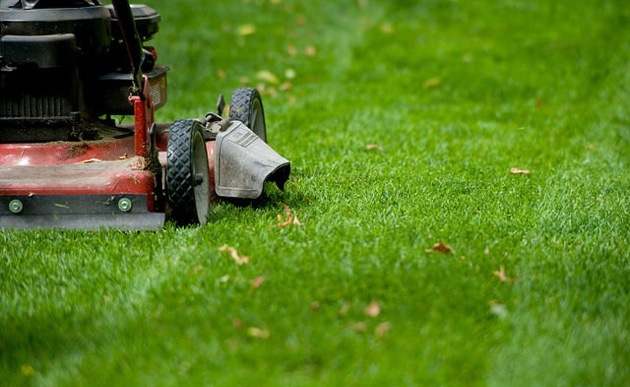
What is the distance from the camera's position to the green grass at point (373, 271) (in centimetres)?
321

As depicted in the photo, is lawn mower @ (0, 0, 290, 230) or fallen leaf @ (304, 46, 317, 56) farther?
fallen leaf @ (304, 46, 317, 56)

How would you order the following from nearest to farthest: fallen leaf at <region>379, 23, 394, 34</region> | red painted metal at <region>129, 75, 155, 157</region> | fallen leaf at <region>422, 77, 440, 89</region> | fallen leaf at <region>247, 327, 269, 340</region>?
1. fallen leaf at <region>247, 327, 269, 340</region>
2. red painted metal at <region>129, 75, 155, 157</region>
3. fallen leaf at <region>422, 77, 440, 89</region>
4. fallen leaf at <region>379, 23, 394, 34</region>

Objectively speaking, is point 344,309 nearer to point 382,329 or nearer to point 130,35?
point 382,329

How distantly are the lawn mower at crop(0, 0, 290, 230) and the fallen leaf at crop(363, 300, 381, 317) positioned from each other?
4.19 ft

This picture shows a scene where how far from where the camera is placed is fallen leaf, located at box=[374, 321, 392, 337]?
3.36 metres

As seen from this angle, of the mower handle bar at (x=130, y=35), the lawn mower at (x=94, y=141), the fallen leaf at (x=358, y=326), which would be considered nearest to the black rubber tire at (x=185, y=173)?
the lawn mower at (x=94, y=141)

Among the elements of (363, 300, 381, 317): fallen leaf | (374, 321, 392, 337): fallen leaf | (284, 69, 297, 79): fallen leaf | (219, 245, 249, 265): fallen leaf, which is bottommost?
(284, 69, 297, 79): fallen leaf

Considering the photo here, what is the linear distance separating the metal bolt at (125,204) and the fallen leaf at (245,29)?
7185mm

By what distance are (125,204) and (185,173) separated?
35 cm

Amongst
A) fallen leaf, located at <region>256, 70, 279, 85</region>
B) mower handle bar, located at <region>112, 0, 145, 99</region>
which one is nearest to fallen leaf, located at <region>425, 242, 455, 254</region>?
mower handle bar, located at <region>112, 0, 145, 99</region>

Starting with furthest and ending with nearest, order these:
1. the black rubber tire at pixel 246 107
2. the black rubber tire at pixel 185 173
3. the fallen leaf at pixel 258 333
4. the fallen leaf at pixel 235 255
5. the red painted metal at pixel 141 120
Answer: the black rubber tire at pixel 246 107 < the red painted metal at pixel 141 120 < the black rubber tire at pixel 185 173 < the fallen leaf at pixel 235 255 < the fallen leaf at pixel 258 333

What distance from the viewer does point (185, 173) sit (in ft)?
14.4

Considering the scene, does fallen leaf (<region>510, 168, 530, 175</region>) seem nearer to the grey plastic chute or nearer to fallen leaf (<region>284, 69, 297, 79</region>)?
the grey plastic chute

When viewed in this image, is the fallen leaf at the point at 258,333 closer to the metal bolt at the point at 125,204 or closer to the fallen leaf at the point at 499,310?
the fallen leaf at the point at 499,310
